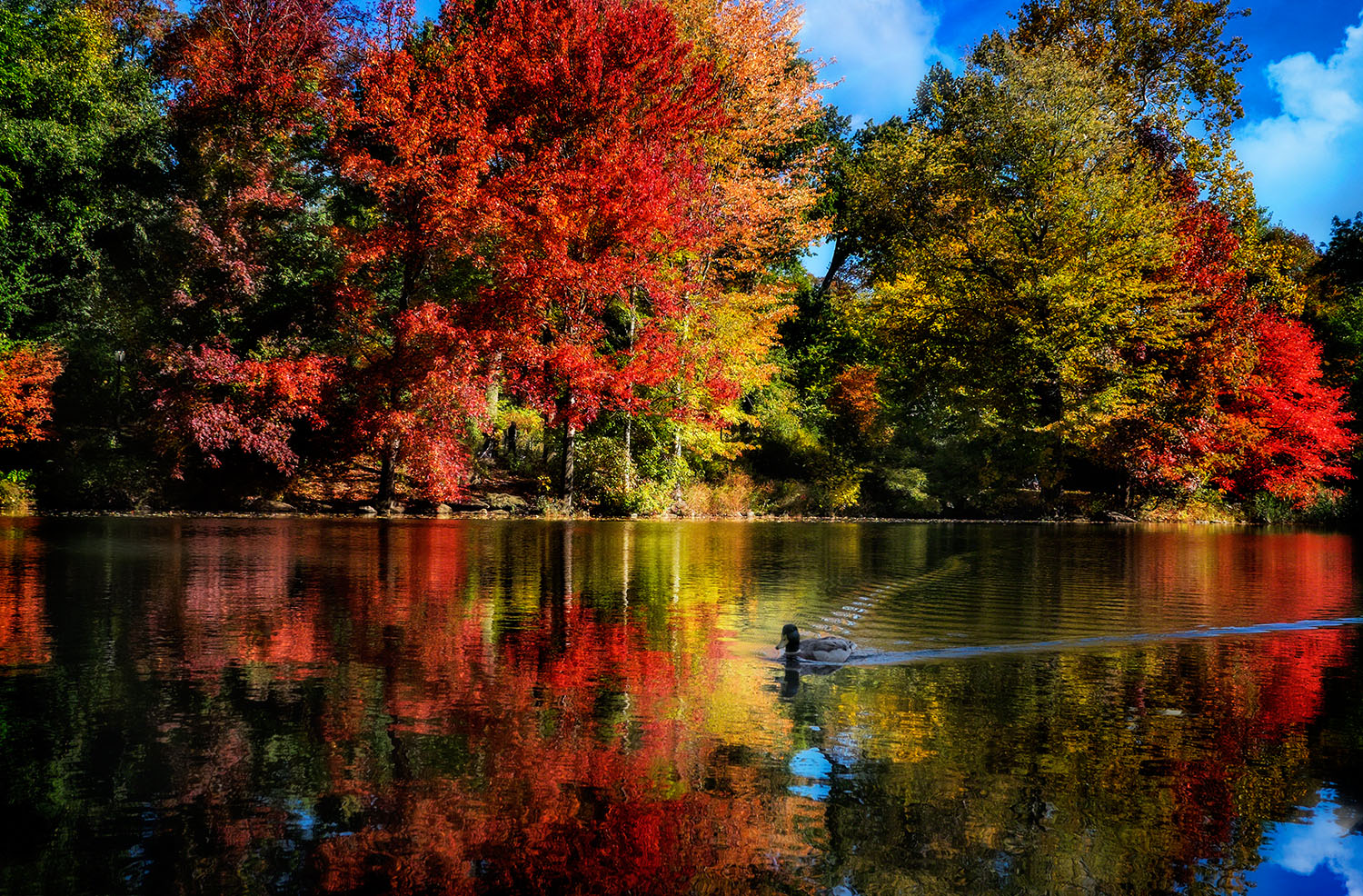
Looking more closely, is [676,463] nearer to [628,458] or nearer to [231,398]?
[628,458]

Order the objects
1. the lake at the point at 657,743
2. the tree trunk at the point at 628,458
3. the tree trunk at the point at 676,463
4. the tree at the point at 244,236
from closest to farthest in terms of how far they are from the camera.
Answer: the lake at the point at 657,743
the tree at the point at 244,236
the tree trunk at the point at 628,458
the tree trunk at the point at 676,463

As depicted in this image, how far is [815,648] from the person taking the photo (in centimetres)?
600

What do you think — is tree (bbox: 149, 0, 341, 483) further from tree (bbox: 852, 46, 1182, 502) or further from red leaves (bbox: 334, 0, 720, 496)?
tree (bbox: 852, 46, 1182, 502)

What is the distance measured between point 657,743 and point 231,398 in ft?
69.3

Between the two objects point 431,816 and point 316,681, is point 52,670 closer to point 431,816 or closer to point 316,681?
point 316,681

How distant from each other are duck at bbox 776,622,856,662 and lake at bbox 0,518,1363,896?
6.5 inches

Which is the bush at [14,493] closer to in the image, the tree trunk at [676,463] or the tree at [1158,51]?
the tree trunk at [676,463]

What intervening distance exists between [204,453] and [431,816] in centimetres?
2295

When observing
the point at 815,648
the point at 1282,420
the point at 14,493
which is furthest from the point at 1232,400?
the point at 14,493

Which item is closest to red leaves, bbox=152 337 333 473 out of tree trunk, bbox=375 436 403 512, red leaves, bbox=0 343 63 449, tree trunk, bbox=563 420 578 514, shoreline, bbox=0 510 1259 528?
shoreline, bbox=0 510 1259 528

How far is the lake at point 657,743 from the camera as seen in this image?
111 inches

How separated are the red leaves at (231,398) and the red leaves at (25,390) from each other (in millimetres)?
2797

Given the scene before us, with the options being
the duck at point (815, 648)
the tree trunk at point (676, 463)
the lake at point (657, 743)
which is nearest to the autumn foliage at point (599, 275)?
the tree trunk at point (676, 463)

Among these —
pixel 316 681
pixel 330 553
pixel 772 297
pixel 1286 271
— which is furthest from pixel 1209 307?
pixel 316 681
